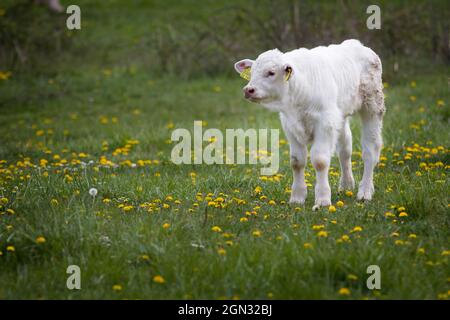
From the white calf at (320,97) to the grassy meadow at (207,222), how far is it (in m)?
0.39

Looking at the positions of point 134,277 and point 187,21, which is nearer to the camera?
point 134,277

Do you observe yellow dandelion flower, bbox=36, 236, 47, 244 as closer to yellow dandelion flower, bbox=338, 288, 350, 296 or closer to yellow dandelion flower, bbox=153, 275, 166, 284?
yellow dandelion flower, bbox=153, 275, 166, 284

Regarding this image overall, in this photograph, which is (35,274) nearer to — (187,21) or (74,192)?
(74,192)

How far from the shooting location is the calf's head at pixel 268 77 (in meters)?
5.91

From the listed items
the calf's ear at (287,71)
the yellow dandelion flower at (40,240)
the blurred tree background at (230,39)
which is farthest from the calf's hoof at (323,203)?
the blurred tree background at (230,39)

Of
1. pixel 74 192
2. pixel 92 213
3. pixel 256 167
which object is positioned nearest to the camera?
pixel 92 213

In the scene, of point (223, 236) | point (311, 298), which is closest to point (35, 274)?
point (223, 236)

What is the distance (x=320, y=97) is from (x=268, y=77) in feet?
1.76

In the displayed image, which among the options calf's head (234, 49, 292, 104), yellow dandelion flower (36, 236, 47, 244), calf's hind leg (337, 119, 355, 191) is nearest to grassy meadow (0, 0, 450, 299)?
yellow dandelion flower (36, 236, 47, 244)

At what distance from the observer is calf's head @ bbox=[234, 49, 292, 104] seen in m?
5.91

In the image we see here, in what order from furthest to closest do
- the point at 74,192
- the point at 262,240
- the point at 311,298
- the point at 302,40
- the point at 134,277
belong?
the point at 302,40
the point at 74,192
the point at 262,240
the point at 134,277
the point at 311,298
